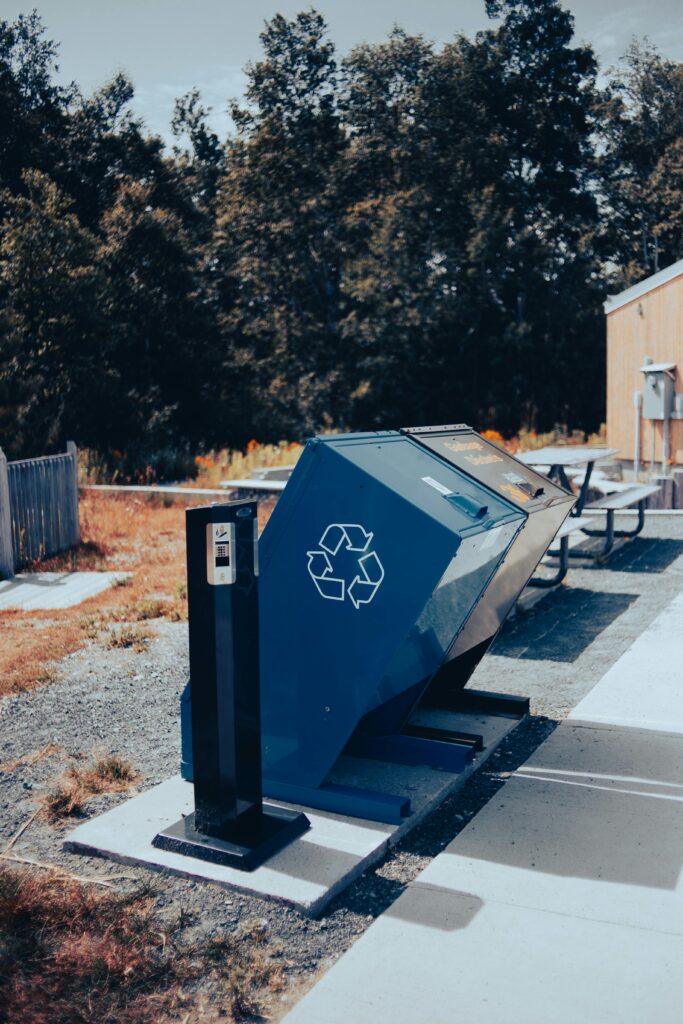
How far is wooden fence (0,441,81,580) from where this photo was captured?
1052 centimetres

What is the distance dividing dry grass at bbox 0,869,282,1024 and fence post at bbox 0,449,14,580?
23.1 ft

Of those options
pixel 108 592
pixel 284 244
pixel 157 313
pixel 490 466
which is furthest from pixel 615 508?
pixel 284 244

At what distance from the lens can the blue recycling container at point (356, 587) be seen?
4.21 meters

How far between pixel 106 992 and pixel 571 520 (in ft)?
25.0

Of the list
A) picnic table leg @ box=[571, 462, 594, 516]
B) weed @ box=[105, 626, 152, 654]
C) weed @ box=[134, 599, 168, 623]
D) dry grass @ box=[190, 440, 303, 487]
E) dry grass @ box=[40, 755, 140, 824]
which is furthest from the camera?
dry grass @ box=[190, 440, 303, 487]

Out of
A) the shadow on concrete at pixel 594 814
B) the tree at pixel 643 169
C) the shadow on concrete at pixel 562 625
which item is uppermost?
the tree at pixel 643 169

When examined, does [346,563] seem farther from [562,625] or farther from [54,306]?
[54,306]

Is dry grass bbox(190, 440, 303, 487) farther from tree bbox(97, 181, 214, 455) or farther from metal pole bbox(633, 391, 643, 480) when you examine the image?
metal pole bbox(633, 391, 643, 480)

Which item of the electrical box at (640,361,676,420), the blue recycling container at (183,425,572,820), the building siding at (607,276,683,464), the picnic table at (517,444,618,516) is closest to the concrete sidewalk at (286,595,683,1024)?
the blue recycling container at (183,425,572,820)

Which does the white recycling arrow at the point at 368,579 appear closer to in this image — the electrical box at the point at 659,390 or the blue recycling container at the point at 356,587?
the blue recycling container at the point at 356,587

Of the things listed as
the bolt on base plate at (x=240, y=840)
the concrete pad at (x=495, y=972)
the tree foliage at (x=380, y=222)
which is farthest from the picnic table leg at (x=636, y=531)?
the tree foliage at (x=380, y=222)

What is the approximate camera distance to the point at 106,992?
3.23 meters

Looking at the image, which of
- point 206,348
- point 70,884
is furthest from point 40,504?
point 206,348

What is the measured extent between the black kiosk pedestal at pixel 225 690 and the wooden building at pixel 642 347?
14610mm
